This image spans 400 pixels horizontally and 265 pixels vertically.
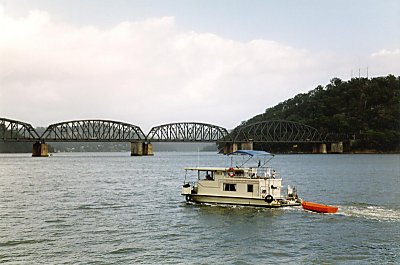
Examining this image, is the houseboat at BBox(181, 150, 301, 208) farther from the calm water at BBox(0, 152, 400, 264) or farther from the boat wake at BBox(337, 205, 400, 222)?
the boat wake at BBox(337, 205, 400, 222)

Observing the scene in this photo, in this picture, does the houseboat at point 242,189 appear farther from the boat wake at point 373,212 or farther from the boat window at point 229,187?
the boat wake at point 373,212

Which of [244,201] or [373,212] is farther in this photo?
[244,201]

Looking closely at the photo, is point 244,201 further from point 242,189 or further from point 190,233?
point 190,233

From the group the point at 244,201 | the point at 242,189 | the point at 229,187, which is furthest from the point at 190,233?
the point at 229,187

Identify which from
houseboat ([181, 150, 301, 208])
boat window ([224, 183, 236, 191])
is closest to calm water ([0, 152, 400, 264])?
houseboat ([181, 150, 301, 208])

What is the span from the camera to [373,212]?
2051 inches

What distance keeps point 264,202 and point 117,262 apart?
23686mm

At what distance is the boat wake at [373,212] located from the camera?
158 feet

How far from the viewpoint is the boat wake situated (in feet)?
158

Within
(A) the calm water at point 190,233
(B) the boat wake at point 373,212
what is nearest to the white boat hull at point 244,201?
(A) the calm water at point 190,233

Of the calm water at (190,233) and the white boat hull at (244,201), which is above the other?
the white boat hull at (244,201)

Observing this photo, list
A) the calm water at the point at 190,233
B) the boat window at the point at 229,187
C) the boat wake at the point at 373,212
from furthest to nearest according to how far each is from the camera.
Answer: the boat window at the point at 229,187
the boat wake at the point at 373,212
the calm water at the point at 190,233

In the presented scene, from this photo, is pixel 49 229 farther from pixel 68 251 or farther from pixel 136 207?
pixel 136 207

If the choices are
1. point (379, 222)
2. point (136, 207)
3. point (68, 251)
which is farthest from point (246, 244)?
point (136, 207)
